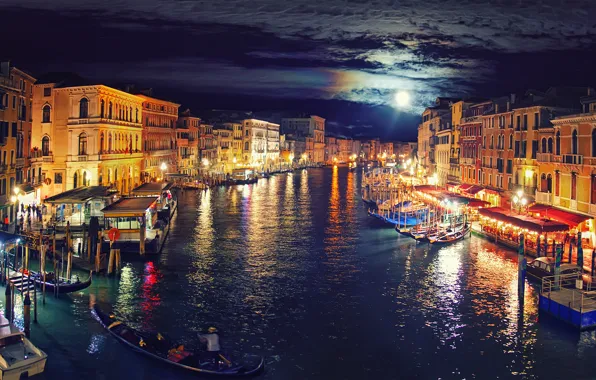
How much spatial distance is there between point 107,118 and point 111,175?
423cm

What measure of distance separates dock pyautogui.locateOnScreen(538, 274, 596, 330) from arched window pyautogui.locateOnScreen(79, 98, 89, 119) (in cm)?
3300

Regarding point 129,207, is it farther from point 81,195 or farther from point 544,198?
point 544,198

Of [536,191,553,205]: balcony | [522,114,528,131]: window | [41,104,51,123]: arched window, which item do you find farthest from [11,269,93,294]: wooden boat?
[522,114,528,131]: window

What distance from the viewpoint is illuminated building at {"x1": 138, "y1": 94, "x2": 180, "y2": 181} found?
61.5 m

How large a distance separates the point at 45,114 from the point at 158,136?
23.0 meters

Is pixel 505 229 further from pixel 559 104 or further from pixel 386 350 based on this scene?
pixel 386 350

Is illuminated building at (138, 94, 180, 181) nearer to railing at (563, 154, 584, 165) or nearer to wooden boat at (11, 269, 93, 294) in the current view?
wooden boat at (11, 269, 93, 294)

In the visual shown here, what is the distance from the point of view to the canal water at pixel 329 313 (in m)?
16.8

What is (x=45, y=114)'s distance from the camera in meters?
43.7

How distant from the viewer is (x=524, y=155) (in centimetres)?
3884

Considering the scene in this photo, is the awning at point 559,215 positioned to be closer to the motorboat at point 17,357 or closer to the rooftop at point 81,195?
the rooftop at point 81,195

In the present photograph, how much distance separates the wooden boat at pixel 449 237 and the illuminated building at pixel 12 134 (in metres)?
22.3

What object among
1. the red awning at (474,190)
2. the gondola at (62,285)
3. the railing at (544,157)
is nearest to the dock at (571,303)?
the railing at (544,157)

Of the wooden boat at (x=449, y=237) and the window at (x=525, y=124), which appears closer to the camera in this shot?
the wooden boat at (x=449, y=237)
